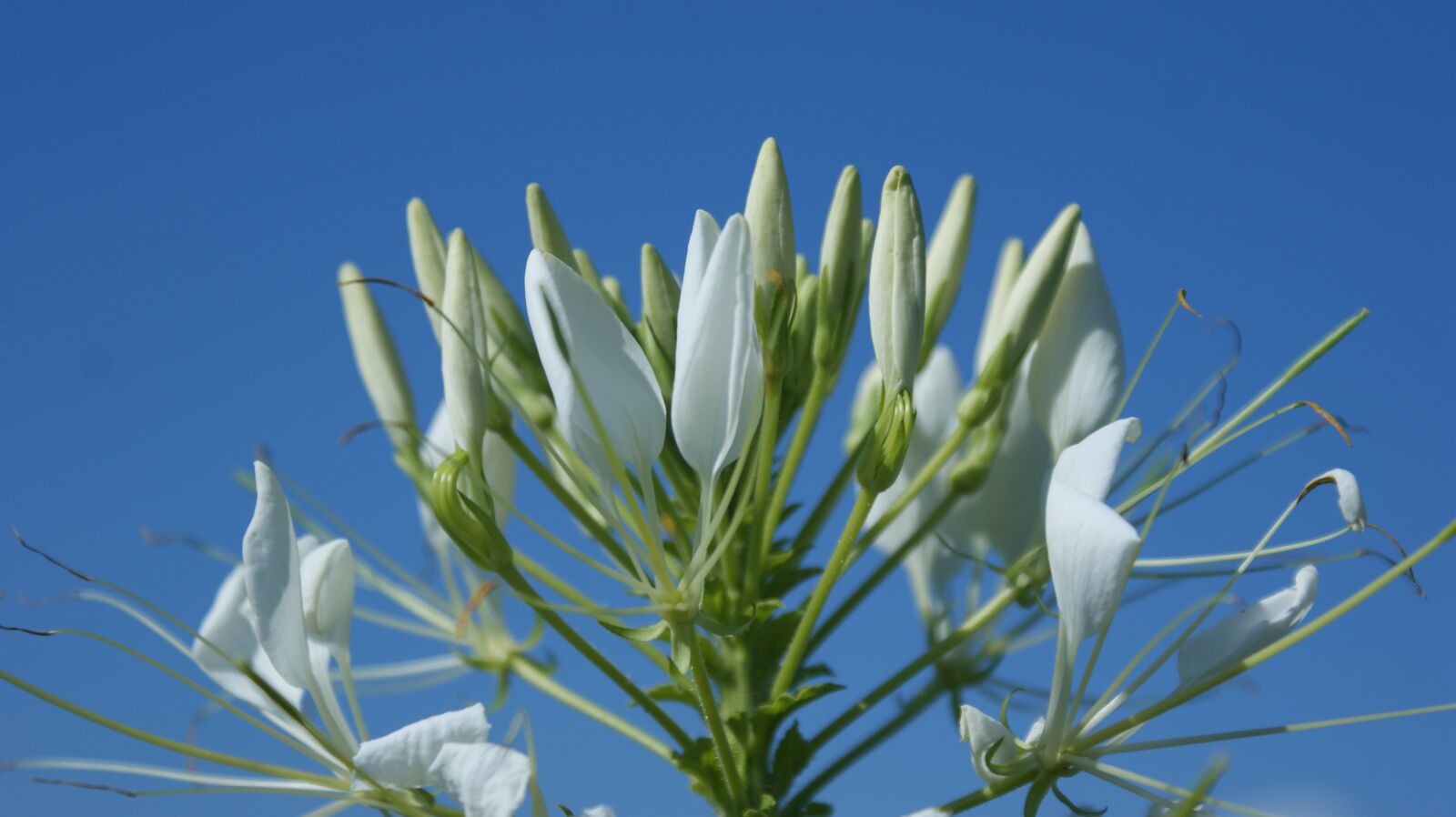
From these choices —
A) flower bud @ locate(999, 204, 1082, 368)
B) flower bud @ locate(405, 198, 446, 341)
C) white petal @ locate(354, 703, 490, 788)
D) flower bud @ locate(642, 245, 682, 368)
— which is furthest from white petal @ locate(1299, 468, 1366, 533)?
flower bud @ locate(405, 198, 446, 341)

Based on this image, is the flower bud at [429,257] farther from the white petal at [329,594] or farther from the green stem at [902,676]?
the green stem at [902,676]

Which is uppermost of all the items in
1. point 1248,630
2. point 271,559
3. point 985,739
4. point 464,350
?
point 464,350

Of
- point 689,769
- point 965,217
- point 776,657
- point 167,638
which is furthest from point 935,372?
point 167,638

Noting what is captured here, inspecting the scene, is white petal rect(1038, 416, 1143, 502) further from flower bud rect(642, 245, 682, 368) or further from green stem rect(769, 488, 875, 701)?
flower bud rect(642, 245, 682, 368)

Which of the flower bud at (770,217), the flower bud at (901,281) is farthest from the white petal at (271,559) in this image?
the flower bud at (901,281)

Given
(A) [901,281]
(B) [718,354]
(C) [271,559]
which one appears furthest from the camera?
(A) [901,281]

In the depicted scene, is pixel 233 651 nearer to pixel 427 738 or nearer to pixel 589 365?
pixel 427 738

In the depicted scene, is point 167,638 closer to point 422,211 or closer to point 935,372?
point 422,211

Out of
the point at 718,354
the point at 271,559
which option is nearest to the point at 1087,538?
the point at 718,354

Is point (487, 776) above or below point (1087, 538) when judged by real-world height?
below

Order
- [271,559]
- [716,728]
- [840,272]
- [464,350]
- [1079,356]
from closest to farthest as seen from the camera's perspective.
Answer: [271,559], [716,728], [464,350], [840,272], [1079,356]
